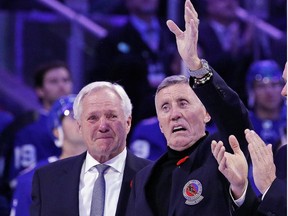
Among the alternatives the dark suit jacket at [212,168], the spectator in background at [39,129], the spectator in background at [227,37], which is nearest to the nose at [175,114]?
the dark suit jacket at [212,168]

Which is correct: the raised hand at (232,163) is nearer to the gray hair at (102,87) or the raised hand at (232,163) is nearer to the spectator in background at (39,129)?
the gray hair at (102,87)

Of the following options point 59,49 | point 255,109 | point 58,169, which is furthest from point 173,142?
point 59,49

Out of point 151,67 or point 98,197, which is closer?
point 98,197

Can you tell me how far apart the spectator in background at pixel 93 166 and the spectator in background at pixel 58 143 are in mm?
683

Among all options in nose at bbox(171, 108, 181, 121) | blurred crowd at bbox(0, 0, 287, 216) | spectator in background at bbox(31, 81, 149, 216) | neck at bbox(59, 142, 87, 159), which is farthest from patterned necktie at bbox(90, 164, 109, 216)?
blurred crowd at bbox(0, 0, 287, 216)

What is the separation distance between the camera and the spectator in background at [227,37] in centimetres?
730

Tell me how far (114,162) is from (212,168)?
0.69 meters

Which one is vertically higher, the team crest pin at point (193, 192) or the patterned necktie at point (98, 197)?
the patterned necktie at point (98, 197)

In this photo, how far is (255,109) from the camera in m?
6.86

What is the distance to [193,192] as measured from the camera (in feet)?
12.3

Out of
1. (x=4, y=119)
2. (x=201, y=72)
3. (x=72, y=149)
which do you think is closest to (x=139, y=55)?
(x=4, y=119)

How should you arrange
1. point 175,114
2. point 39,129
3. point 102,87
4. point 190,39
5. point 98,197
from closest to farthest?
point 190,39
point 175,114
point 98,197
point 102,87
point 39,129

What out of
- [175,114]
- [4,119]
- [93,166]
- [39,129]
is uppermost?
[4,119]

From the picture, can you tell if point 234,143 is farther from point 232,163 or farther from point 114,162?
point 114,162
